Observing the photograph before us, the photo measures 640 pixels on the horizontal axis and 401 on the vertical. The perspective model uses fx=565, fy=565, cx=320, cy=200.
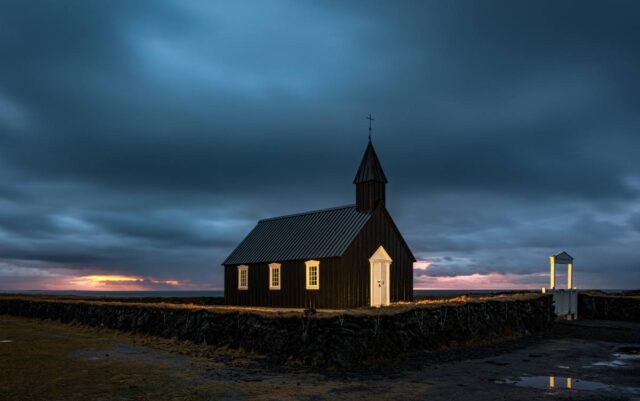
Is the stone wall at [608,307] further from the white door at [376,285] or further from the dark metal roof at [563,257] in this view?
the white door at [376,285]

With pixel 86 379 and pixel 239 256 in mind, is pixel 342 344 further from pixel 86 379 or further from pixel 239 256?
pixel 239 256

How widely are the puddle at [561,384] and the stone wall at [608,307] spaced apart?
27.7 metres

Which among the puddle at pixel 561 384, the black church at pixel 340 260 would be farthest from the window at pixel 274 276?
the puddle at pixel 561 384

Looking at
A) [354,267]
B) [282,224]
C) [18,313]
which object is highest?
[282,224]

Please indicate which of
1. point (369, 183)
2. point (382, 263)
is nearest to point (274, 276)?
point (382, 263)

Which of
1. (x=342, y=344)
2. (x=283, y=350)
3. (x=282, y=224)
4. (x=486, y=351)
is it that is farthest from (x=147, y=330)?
(x=282, y=224)

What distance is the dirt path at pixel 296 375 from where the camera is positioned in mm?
13945

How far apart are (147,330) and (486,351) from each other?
15.5m

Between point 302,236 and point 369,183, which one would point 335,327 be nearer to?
point 369,183

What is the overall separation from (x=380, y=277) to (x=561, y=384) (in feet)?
67.7

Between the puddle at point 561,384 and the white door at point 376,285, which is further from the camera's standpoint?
the white door at point 376,285

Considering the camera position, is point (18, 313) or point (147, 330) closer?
point (147, 330)

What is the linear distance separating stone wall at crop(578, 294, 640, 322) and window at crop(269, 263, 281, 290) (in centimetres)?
2229

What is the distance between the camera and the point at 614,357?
68.2 ft
